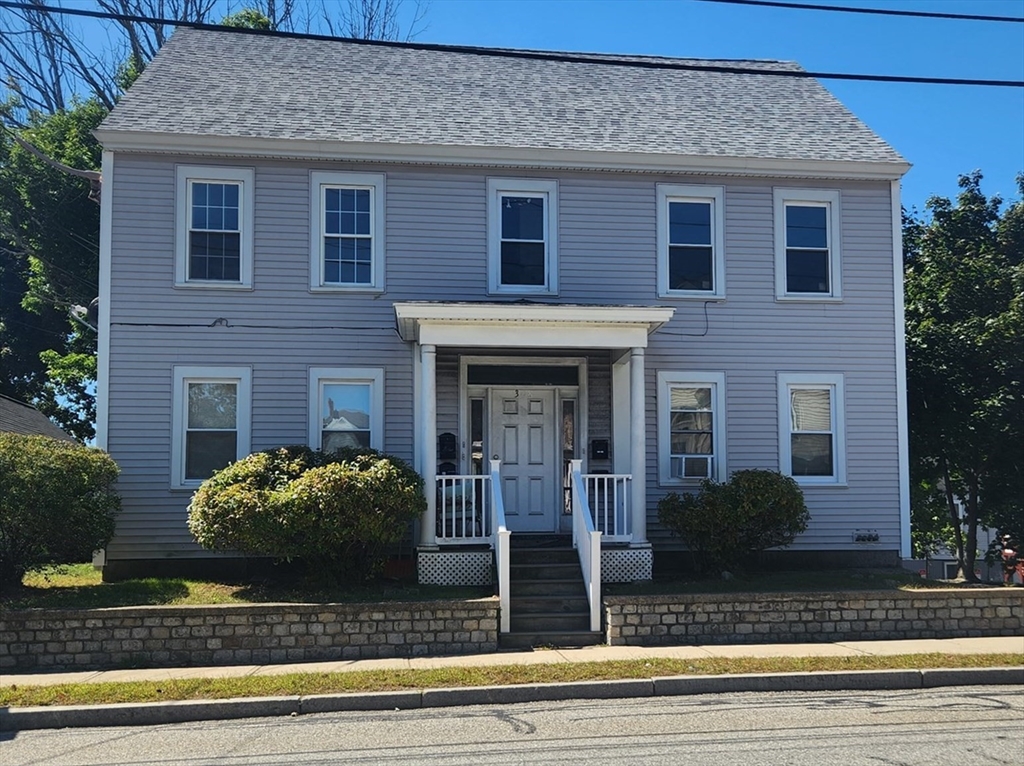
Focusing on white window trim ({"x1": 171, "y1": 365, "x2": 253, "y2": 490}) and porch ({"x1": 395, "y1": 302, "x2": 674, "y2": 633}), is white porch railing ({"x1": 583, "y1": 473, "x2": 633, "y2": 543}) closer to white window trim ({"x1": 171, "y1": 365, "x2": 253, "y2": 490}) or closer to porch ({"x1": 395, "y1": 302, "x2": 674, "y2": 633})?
porch ({"x1": 395, "y1": 302, "x2": 674, "y2": 633})

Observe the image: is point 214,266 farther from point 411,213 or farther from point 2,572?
point 2,572

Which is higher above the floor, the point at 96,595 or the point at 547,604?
the point at 96,595

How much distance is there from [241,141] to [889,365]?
997 centimetres

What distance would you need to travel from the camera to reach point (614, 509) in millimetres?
12109

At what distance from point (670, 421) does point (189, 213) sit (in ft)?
24.5

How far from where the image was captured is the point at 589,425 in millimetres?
13492

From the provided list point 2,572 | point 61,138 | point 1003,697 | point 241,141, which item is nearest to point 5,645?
point 2,572

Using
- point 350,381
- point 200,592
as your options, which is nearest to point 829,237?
point 350,381

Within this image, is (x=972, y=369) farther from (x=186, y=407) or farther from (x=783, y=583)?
(x=186, y=407)

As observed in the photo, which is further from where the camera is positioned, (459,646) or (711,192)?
(711,192)

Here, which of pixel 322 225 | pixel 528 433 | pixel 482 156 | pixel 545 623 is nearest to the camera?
pixel 545 623

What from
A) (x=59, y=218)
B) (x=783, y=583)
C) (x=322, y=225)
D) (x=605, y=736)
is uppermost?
(x=59, y=218)

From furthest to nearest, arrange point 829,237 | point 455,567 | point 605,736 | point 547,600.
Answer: point 829,237
point 455,567
point 547,600
point 605,736

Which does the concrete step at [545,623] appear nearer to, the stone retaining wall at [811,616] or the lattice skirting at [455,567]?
the stone retaining wall at [811,616]
